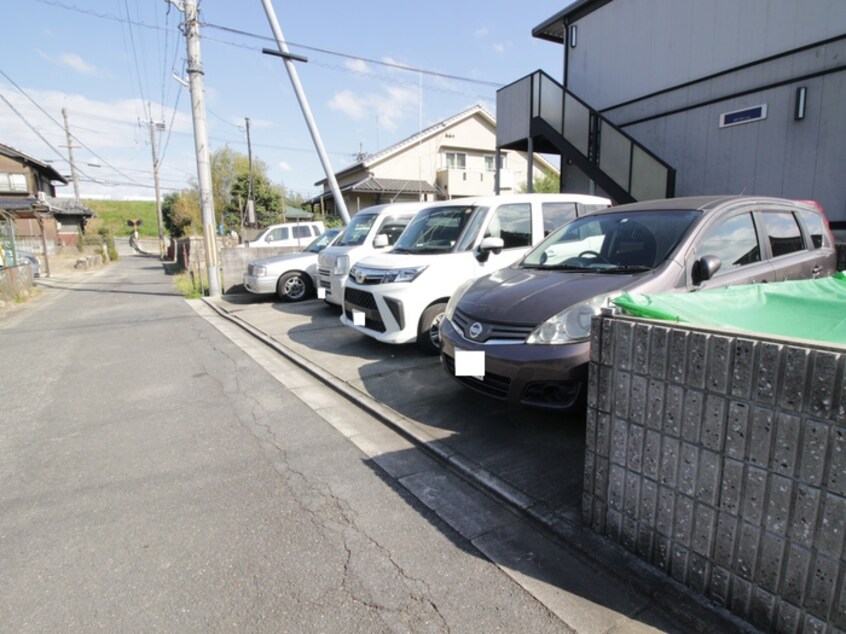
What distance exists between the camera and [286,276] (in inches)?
395

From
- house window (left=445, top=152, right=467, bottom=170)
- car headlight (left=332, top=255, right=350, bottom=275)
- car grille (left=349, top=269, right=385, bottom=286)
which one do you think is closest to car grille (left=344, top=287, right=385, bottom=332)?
car grille (left=349, top=269, right=385, bottom=286)

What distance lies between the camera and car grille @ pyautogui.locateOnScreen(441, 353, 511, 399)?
3.23 m

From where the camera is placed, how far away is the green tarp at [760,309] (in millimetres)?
2121

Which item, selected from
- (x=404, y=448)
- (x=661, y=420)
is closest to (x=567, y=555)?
(x=661, y=420)

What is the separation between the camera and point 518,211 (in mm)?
5680

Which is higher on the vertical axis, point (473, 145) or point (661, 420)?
point (473, 145)

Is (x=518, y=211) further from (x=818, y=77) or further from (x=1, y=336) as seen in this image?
(x=1, y=336)

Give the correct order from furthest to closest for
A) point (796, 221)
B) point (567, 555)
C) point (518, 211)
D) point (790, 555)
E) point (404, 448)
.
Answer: point (518, 211)
point (796, 221)
point (404, 448)
point (567, 555)
point (790, 555)

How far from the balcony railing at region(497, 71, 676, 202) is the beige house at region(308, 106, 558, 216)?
1304 cm

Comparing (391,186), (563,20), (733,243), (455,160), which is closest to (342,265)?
(733,243)

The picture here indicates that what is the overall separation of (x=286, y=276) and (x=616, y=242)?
299 inches

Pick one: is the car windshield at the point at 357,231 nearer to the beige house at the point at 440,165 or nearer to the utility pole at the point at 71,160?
the beige house at the point at 440,165

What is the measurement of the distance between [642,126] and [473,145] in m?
17.7

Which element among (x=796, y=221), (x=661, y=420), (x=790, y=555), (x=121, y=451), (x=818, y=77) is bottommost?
(x=121, y=451)
